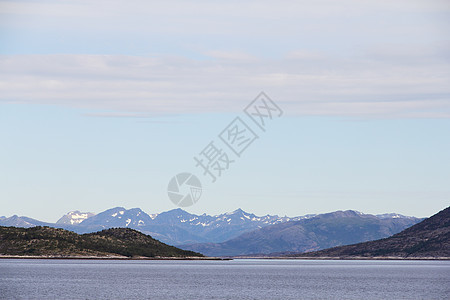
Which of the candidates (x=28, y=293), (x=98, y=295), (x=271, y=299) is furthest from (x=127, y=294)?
(x=271, y=299)

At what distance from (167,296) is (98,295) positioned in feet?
57.3

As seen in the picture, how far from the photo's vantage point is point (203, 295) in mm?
197500

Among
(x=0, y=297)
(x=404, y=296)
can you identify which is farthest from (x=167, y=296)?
(x=404, y=296)

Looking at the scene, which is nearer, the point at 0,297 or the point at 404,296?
the point at 0,297

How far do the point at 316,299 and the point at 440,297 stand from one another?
32.0 m

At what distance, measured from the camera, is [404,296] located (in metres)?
197

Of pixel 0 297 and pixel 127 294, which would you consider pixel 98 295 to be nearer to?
pixel 127 294

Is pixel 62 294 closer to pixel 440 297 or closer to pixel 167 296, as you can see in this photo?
pixel 167 296

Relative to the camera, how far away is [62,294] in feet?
627

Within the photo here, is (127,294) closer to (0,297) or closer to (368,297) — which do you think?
(0,297)

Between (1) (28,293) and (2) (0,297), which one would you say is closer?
(2) (0,297)

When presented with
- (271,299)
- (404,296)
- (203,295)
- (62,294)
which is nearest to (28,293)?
(62,294)

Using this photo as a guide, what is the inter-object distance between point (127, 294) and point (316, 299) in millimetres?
49351

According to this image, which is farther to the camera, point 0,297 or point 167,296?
point 167,296
